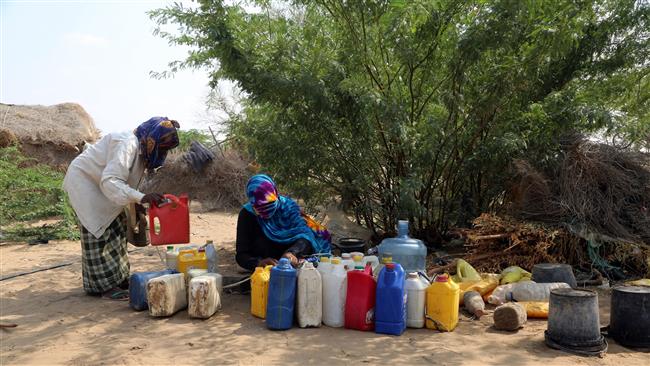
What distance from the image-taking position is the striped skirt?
4.44 m

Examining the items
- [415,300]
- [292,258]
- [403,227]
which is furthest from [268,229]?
[415,300]

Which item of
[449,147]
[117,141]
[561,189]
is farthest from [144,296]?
[561,189]

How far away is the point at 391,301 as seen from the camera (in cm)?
353

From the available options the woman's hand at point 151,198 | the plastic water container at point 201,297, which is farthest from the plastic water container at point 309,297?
the woman's hand at point 151,198

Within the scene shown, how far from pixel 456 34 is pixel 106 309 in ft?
12.8

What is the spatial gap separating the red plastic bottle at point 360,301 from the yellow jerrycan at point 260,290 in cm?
60

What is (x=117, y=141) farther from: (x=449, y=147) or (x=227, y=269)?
(x=449, y=147)

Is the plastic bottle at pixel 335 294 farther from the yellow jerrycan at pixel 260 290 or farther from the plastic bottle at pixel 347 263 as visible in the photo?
the yellow jerrycan at pixel 260 290

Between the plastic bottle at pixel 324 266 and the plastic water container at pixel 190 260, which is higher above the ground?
the plastic bottle at pixel 324 266

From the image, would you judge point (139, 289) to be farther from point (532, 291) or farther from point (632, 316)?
point (632, 316)

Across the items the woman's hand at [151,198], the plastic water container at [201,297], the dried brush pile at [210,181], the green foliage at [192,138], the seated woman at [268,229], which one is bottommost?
the plastic water container at [201,297]

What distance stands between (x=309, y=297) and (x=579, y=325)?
5.62 feet

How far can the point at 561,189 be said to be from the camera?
513 cm

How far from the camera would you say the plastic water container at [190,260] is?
14.8 feet
